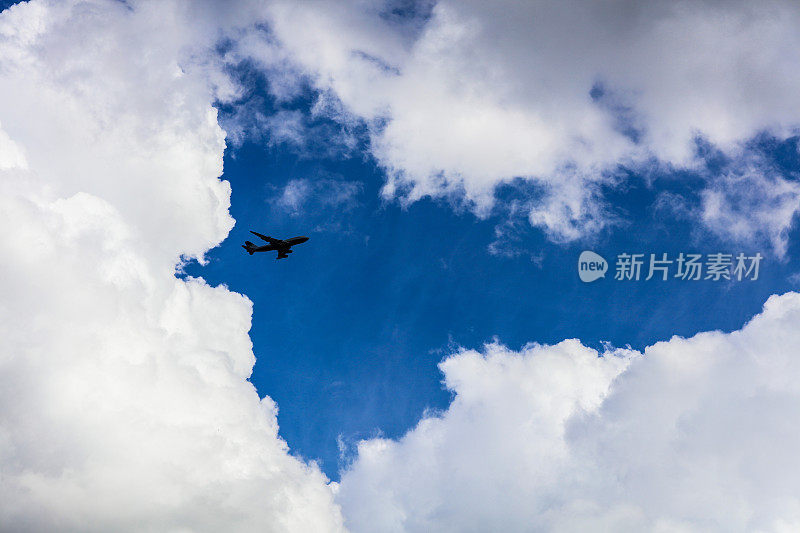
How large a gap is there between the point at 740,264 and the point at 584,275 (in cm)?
3870

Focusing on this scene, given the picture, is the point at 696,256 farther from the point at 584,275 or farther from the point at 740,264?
the point at 584,275

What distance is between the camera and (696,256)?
482ft

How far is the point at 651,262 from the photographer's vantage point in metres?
148

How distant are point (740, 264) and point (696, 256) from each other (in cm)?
1021

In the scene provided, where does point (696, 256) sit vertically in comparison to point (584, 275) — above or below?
above

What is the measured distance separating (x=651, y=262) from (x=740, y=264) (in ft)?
68.1

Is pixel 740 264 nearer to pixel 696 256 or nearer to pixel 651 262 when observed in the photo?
pixel 696 256

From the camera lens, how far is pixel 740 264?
145 metres

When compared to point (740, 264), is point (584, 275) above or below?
below

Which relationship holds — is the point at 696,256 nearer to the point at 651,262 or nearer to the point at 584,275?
the point at 651,262

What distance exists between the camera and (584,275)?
475 ft

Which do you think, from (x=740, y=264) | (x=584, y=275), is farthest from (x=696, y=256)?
(x=584, y=275)

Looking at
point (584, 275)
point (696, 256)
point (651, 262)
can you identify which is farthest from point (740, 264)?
point (584, 275)
